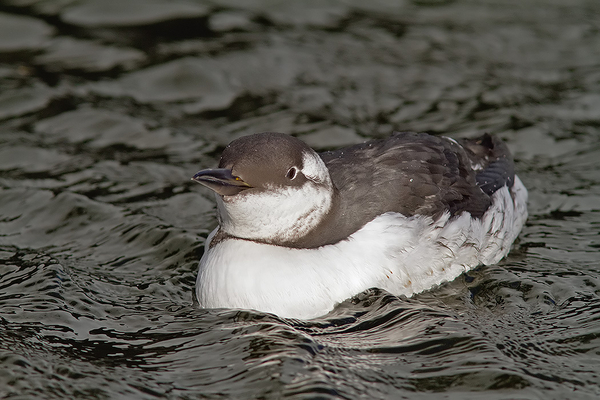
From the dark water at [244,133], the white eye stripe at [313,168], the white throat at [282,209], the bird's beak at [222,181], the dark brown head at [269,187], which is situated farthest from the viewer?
the white eye stripe at [313,168]

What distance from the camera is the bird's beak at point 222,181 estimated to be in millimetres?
5203

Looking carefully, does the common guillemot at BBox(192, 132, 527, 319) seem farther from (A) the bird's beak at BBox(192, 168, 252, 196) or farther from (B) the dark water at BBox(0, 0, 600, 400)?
(B) the dark water at BBox(0, 0, 600, 400)

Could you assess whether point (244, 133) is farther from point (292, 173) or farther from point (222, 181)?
point (222, 181)

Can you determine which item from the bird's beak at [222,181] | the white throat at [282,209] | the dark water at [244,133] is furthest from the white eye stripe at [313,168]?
the dark water at [244,133]

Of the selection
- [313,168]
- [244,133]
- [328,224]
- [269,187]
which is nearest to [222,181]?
[269,187]

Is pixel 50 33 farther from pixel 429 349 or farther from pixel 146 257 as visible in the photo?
pixel 429 349

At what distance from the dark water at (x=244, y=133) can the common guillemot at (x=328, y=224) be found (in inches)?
7.3

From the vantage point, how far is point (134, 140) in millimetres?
9094

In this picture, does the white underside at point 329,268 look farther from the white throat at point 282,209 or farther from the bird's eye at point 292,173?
the bird's eye at point 292,173

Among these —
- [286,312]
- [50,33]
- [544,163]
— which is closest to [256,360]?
[286,312]

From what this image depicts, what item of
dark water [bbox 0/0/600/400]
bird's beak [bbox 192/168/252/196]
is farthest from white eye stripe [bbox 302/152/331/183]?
dark water [bbox 0/0/600/400]

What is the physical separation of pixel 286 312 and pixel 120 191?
10.2 feet

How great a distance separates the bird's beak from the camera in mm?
5203

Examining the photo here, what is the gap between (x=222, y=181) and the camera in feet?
17.3
